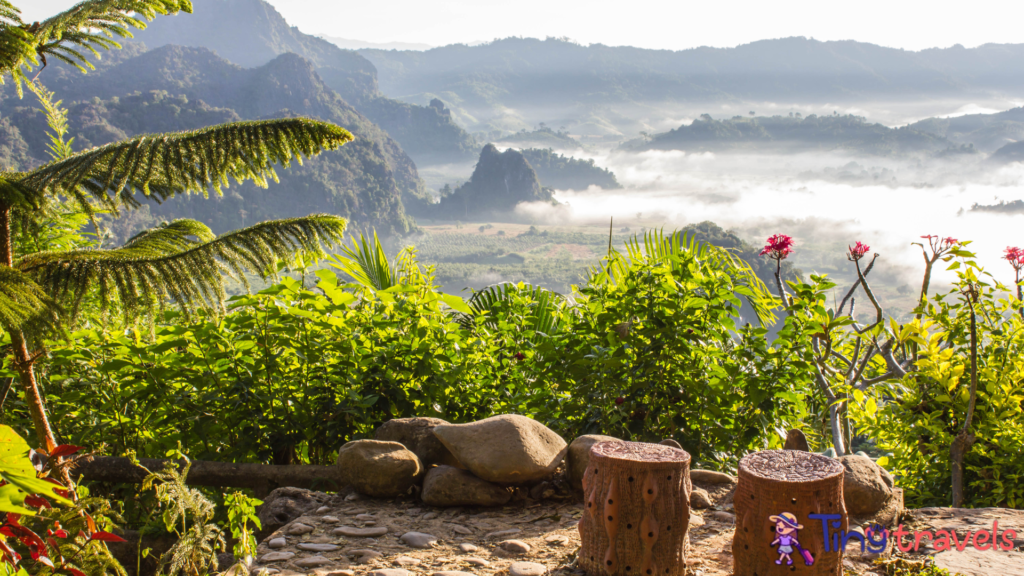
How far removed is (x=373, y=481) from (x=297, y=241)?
4.46 feet

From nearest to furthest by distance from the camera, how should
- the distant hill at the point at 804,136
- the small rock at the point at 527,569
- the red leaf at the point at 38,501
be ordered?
the red leaf at the point at 38,501, the small rock at the point at 527,569, the distant hill at the point at 804,136

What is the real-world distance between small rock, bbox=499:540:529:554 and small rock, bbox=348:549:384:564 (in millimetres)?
525

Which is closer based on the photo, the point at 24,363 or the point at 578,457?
the point at 24,363

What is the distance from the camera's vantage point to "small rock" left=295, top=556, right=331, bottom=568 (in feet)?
7.64

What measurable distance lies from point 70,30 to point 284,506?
7.77ft

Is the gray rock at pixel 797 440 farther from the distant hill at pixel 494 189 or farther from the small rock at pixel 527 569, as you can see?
the distant hill at pixel 494 189

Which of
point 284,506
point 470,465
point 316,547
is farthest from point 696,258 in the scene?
point 284,506

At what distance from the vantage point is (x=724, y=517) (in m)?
2.76

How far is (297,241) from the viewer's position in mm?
2484

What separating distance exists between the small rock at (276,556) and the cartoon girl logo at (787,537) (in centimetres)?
187

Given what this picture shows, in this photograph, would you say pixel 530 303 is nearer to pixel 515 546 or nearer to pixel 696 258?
pixel 696 258

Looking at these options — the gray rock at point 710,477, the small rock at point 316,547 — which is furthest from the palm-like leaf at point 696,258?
the small rock at point 316,547

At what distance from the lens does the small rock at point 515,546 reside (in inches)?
97.2

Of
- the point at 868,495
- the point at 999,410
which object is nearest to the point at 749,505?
the point at 868,495
